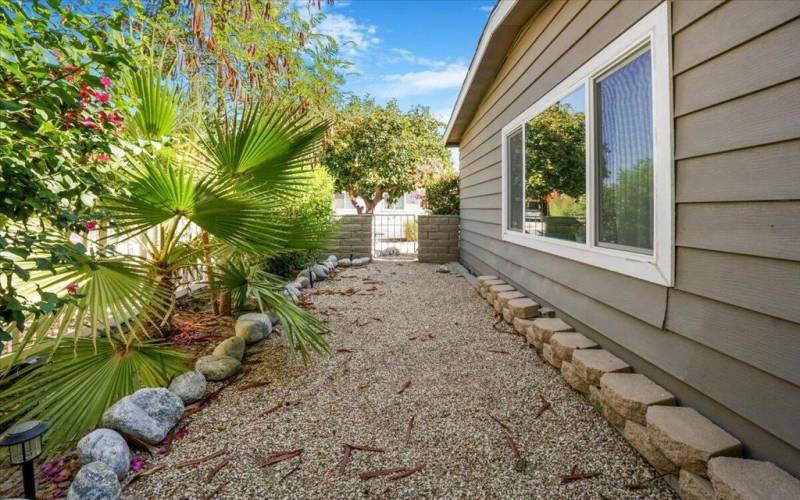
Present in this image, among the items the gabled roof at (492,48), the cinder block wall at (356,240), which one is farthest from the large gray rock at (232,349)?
the cinder block wall at (356,240)

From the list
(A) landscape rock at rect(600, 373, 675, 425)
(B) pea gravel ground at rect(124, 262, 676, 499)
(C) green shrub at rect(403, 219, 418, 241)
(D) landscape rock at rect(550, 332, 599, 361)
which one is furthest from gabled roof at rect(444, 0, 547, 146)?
(C) green shrub at rect(403, 219, 418, 241)

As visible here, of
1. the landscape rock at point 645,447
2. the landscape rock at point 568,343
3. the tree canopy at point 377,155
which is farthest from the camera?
the tree canopy at point 377,155

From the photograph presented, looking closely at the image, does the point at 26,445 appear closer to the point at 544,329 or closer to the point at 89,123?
the point at 89,123

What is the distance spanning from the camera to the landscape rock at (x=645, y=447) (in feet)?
5.27

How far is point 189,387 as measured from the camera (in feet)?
7.76

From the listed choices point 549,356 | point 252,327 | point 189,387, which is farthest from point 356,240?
point 189,387

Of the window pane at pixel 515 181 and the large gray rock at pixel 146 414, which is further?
the window pane at pixel 515 181

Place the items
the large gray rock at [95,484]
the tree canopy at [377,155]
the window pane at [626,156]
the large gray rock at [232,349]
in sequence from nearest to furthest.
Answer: the large gray rock at [95,484] < the window pane at [626,156] < the large gray rock at [232,349] < the tree canopy at [377,155]

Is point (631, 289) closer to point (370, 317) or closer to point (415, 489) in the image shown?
point (415, 489)

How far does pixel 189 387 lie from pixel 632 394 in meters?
2.37

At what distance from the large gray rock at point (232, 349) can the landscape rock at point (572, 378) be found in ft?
7.31

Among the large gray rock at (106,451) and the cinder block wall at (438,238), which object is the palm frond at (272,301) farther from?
the cinder block wall at (438,238)

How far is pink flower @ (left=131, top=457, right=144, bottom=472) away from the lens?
5.74 ft

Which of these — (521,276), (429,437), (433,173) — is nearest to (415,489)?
(429,437)
